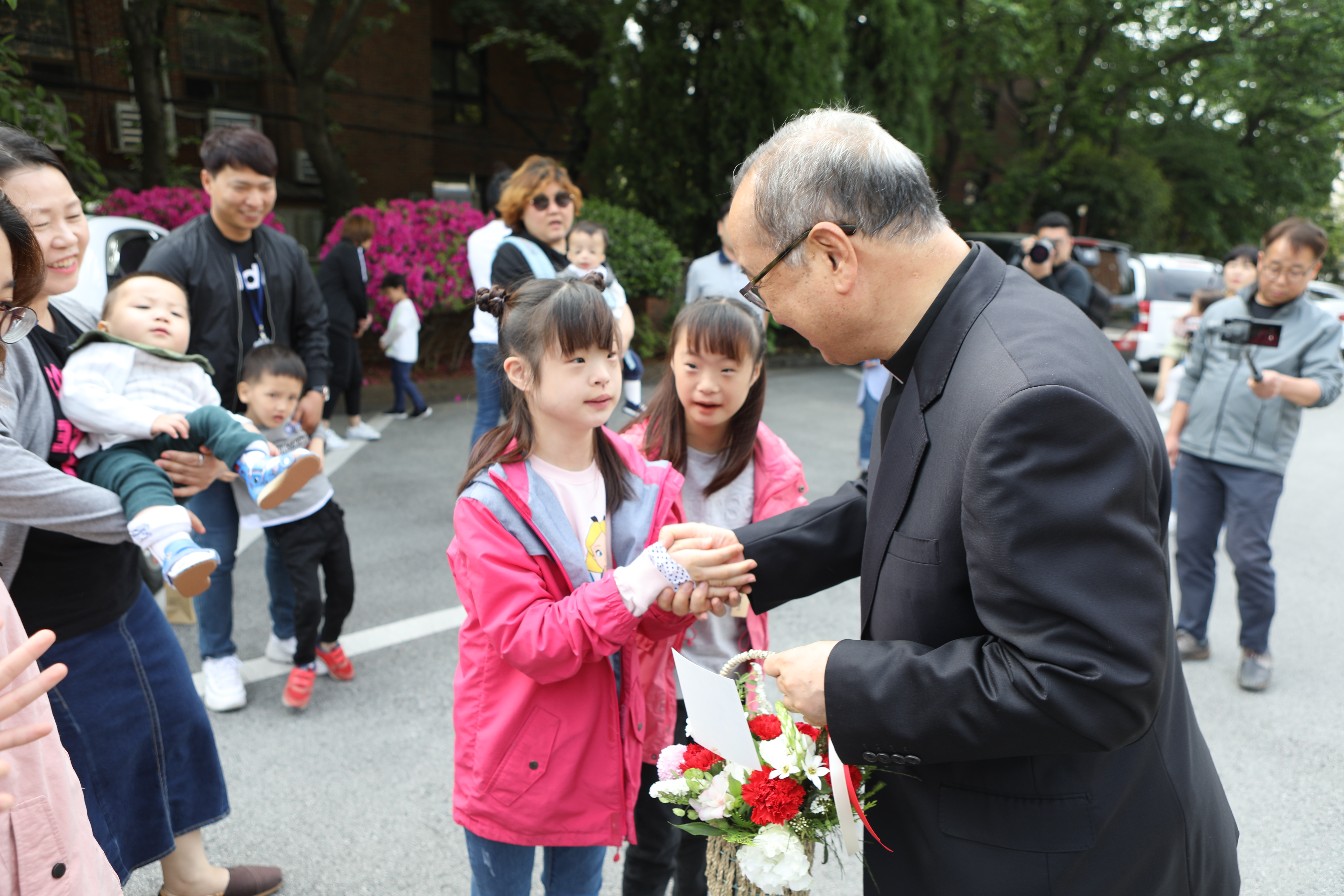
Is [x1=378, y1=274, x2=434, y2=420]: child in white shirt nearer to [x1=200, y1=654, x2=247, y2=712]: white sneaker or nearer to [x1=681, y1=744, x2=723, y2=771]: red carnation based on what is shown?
[x1=200, y1=654, x2=247, y2=712]: white sneaker

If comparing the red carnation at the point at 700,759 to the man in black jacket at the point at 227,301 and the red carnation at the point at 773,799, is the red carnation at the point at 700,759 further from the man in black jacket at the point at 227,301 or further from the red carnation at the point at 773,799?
the man in black jacket at the point at 227,301

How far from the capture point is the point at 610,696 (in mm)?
1961

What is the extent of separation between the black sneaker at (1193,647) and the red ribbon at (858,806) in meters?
3.46

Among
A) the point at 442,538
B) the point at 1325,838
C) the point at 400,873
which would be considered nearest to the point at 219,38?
the point at 442,538

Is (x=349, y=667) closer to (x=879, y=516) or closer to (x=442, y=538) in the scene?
(x=442, y=538)

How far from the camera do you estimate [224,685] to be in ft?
11.5

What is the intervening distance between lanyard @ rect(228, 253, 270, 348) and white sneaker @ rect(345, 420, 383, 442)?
→ 4.13m

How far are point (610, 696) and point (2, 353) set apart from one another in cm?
132

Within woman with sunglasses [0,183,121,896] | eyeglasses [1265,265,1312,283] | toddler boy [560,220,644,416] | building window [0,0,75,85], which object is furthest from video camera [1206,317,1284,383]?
building window [0,0,75,85]

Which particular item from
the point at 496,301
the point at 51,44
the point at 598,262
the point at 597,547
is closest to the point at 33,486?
the point at 496,301

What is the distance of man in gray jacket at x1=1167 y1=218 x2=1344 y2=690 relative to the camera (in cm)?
395

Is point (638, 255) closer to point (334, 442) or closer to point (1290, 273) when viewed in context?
point (334, 442)

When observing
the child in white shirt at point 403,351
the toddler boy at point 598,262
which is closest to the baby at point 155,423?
the toddler boy at point 598,262

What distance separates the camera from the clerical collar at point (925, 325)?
1418mm
